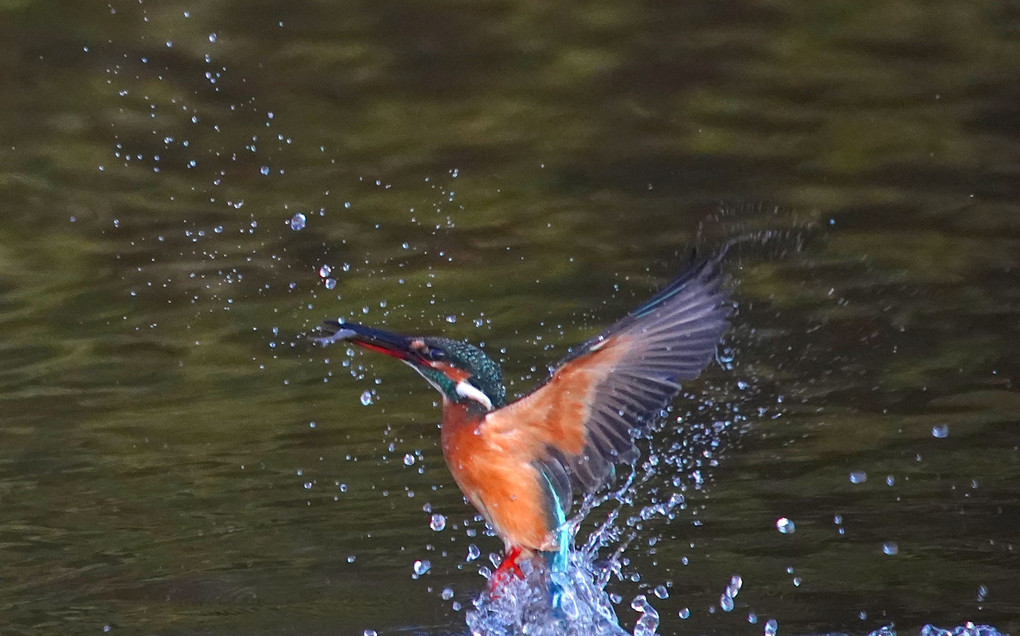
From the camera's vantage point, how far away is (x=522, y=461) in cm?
378

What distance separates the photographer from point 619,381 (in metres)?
3.44

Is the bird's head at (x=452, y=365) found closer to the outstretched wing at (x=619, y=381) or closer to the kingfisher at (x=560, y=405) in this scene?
the kingfisher at (x=560, y=405)

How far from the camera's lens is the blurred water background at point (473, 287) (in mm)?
4129

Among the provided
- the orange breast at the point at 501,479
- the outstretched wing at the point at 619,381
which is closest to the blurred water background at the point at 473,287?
the orange breast at the point at 501,479

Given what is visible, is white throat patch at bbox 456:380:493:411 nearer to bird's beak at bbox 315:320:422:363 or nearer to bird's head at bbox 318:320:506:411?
bird's head at bbox 318:320:506:411

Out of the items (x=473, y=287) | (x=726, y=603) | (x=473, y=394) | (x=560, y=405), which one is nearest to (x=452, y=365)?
(x=473, y=394)

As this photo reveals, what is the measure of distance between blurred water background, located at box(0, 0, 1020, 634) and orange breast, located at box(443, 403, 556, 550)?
249 mm

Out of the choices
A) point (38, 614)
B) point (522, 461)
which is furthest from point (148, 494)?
point (522, 461)

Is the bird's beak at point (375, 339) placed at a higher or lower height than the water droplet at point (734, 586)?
higher

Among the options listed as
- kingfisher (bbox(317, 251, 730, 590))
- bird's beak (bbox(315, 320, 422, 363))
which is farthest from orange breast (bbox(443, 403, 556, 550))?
bird's beak (bbox(315, 320, 422, 363))

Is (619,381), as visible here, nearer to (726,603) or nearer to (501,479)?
(501,479)

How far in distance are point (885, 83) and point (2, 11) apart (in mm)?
4618

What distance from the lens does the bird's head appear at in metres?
3.82

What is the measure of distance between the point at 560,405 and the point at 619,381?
15cm
